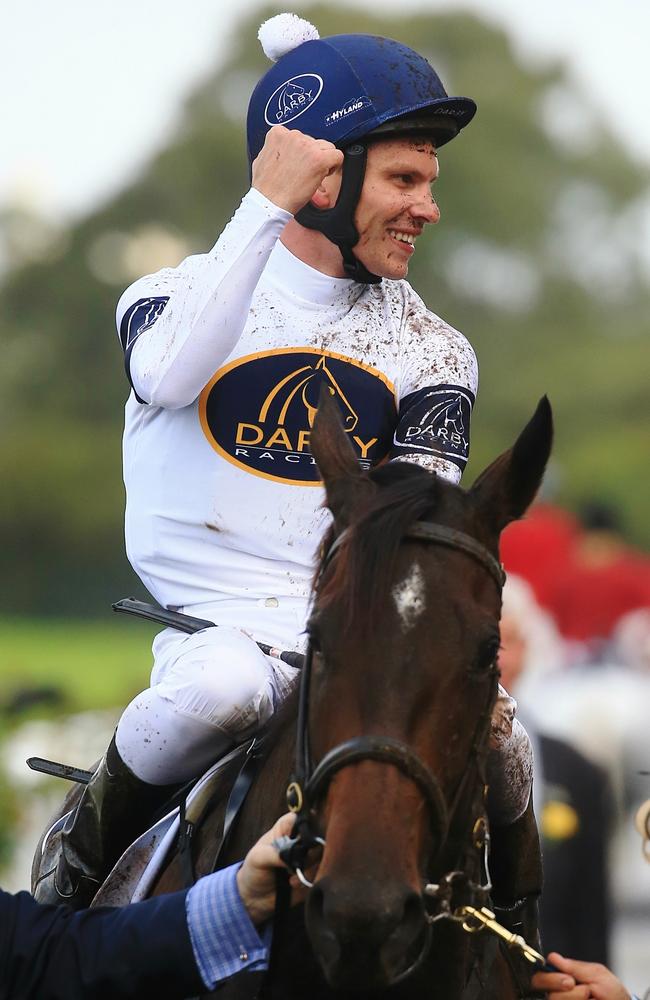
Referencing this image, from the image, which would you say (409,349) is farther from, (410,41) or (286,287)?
(410,41)

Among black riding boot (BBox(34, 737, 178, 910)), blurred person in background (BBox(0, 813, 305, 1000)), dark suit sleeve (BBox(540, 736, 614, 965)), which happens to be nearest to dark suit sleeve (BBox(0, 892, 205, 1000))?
blurred person in background (BBox(0, 813, 305, 1000))

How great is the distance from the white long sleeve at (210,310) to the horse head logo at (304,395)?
234mm

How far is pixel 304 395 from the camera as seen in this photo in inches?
158

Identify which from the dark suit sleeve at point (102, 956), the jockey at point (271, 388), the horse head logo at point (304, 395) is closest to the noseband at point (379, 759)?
the dark suit sleeve at point (102, 956)

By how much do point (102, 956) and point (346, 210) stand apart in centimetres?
195

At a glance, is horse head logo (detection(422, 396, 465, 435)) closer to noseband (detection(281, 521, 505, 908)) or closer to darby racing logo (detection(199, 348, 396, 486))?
darby racing logo (detection(199, 348, 396, 486))

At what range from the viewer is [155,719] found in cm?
364

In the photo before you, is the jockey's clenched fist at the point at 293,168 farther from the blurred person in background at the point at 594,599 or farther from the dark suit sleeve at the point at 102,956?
the blurred person in background at the point at 594,599

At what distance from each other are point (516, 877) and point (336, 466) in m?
1.22

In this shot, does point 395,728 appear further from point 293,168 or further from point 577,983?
point 293,168

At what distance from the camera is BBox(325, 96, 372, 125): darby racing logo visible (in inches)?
160

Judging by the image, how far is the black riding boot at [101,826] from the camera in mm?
3830

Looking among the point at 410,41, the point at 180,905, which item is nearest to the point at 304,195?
the point at 180,905

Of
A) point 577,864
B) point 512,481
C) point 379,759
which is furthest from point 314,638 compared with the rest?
point 577,864
